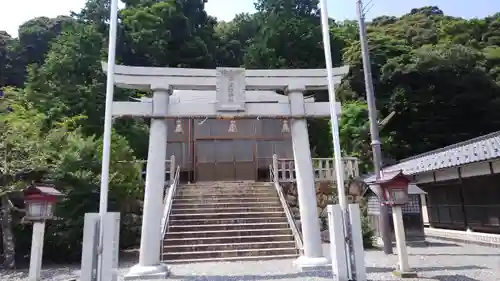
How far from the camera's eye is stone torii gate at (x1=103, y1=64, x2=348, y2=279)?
8.03m

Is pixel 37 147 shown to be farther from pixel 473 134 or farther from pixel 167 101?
pixel 473 134

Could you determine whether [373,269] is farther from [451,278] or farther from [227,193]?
[227,193]

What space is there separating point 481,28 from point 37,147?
41.1 metres

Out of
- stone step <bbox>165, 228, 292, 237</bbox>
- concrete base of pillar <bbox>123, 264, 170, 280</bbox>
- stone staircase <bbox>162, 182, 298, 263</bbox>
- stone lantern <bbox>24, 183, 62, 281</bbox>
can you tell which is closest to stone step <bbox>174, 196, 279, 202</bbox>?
stone staircase <bbox>162, 182, 298, 263</bbox>

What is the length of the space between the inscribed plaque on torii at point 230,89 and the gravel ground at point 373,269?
3645 millimetres

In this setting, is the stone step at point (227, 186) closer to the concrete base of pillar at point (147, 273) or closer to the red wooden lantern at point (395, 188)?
the concrete base of pillar at point (147, 273)

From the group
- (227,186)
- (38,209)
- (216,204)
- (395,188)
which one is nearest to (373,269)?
(395,188)

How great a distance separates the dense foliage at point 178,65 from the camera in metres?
10.9

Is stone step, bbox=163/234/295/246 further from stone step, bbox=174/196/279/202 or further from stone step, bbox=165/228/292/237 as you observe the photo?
stone step, bbox=174/196/279/202

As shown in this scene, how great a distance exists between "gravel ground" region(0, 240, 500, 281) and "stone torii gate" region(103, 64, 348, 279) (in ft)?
2.12

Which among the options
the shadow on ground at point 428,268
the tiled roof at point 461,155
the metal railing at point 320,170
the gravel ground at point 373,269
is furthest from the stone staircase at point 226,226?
the tiled roof at point 461,155

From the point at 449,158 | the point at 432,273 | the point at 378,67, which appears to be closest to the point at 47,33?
the point at 378,67

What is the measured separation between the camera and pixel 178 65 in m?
25.9

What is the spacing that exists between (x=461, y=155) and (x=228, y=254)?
29.7ft
